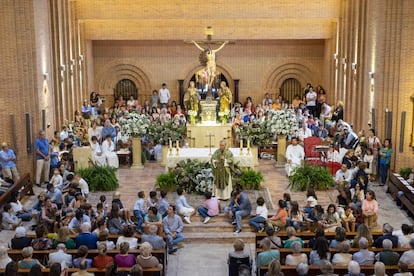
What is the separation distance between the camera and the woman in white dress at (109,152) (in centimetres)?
2261

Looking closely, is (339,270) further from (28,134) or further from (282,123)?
(28,134)

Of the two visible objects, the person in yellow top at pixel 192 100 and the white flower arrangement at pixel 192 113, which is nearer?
the white flower arrangement at pixel 192 113

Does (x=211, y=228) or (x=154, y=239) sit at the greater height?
(x=154, y=239)

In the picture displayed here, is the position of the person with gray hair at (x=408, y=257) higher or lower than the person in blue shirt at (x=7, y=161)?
lower

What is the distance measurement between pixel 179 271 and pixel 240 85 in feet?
67.6

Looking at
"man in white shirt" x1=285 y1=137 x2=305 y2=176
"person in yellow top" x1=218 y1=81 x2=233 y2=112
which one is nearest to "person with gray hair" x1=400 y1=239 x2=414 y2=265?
"man in white shirt" x1=285 y1=137 x2=305 y2=176

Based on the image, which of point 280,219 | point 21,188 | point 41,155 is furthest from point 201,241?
point 41,155

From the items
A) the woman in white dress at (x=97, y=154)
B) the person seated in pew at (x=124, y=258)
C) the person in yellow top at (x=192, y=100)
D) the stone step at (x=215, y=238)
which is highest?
the person in yellow top at (x=192, y=100)

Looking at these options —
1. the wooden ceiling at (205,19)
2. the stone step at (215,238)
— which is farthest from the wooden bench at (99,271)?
the wooden ceiling at (205,19)

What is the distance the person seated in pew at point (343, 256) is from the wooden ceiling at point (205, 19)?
1805 cm

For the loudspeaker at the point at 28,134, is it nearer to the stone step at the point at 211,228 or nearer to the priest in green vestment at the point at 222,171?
the priest in green vestment at the point at 222,171

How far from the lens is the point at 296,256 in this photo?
503 inches

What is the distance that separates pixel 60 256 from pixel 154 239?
2.08 m

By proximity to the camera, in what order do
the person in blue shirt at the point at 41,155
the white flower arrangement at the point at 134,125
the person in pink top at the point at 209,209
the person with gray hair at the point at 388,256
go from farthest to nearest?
the white flower arrangement at the point at 134,125, the person in blue shirt at the point at 41,155, the person in pink top at the point at 209,209, the person with gray hair at the point at 388,256
